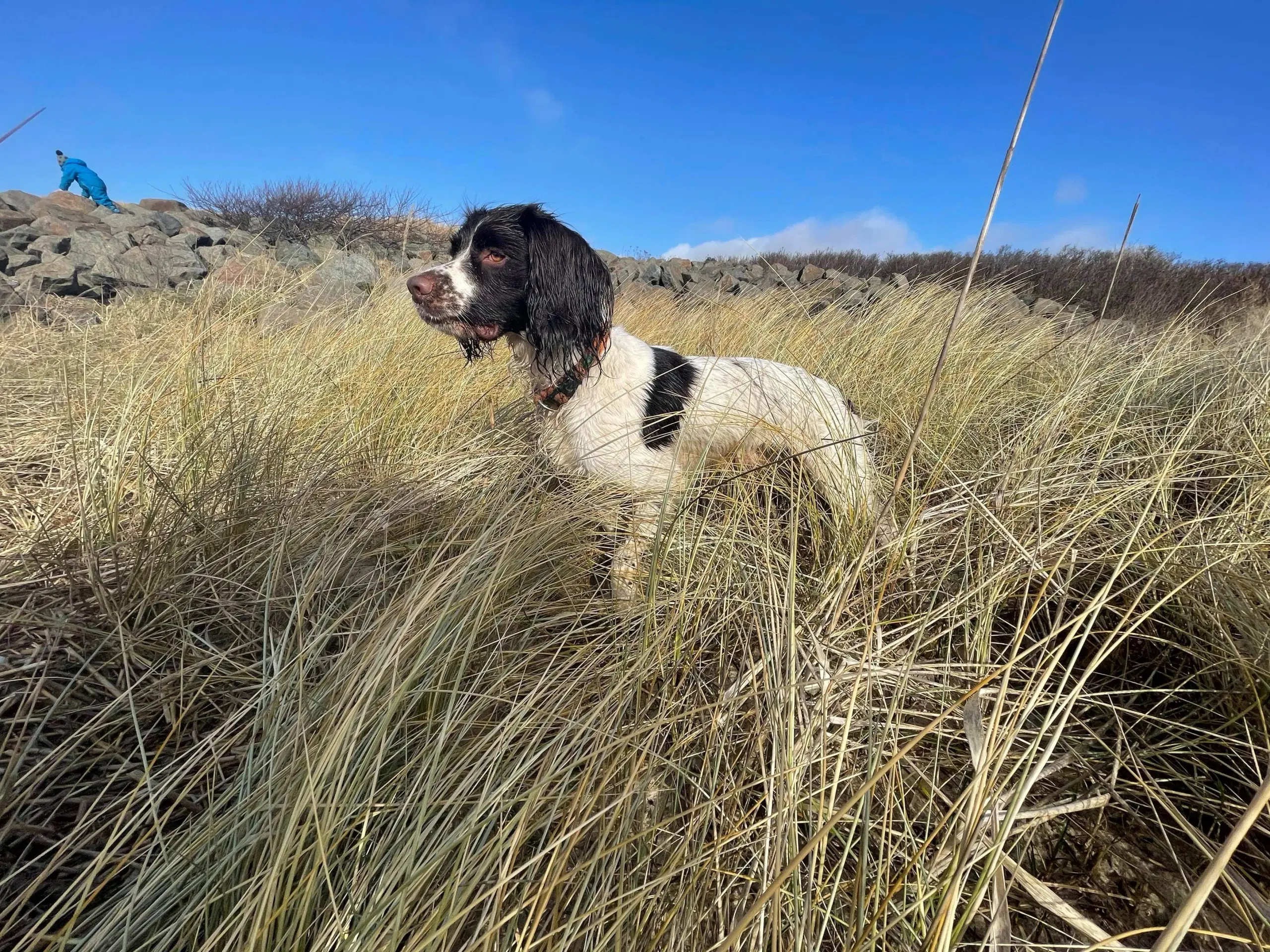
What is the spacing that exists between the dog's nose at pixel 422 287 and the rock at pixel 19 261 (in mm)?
6295

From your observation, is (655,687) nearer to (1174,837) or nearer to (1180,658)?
(1174,837)

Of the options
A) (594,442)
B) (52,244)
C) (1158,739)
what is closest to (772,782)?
(1158,739)

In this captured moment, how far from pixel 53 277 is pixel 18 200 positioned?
6.57 metres

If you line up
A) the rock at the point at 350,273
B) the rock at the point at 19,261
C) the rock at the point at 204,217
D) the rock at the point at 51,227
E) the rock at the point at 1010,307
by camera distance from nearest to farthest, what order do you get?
1. the rock at the point at 1010,307
2. the rock at the point at 350,273
3. the rock at the point at 19,261
4. the rock at the point at 51,227
5. the rock at the point at 204,217

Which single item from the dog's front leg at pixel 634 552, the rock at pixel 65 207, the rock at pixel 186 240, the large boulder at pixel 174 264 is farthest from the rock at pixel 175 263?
the dog's front leg at pixel 634 552

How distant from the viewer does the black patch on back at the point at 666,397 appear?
6.79ft

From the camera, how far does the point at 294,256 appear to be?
614 cm

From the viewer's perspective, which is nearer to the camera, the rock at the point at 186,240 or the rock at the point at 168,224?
the rock at the point at 186,240

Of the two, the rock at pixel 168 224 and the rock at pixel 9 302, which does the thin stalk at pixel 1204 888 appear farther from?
the rock at pixel 168 224

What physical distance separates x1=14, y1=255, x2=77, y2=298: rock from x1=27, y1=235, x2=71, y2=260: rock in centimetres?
116

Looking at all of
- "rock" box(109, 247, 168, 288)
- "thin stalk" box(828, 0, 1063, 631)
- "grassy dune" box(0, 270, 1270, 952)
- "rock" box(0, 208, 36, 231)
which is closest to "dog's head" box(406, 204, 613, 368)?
"grassy dune" box(0, 270, 1270, 952)

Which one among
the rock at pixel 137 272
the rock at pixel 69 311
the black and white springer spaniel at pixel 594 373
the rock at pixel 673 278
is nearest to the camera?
the black and white springer spaniel at pixel 594 373

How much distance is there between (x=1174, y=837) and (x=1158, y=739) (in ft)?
0.61

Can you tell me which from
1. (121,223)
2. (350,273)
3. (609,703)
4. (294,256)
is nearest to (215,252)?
(294,256)
